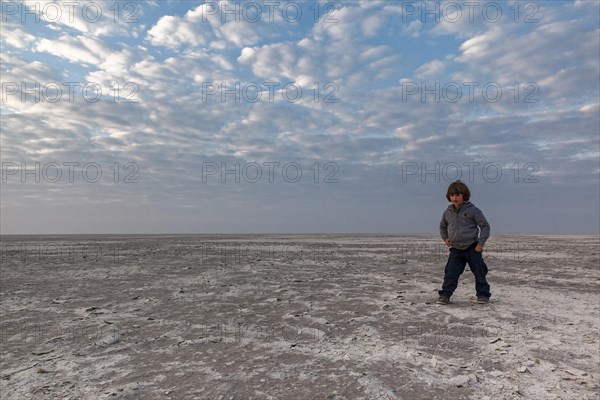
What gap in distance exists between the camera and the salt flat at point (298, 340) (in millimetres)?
3439

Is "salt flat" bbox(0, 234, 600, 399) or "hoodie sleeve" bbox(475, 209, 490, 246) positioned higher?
"hoodie sleeve" bbox(475, 209, 490, 246)

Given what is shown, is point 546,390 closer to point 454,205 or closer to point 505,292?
point 454,205

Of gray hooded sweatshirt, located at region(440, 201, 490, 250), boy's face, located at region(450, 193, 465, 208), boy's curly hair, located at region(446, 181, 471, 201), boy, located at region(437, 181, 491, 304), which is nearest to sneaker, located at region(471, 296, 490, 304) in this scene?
boy, located at region(437, 181, 491, 304)

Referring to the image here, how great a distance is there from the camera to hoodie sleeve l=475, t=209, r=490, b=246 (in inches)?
266

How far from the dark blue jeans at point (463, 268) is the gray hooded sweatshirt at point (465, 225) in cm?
14

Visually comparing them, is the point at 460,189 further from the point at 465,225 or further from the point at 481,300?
the point at 481,300

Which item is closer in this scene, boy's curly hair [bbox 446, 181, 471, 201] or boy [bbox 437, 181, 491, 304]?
A: boy [bbox 437, 181, 491, 304]

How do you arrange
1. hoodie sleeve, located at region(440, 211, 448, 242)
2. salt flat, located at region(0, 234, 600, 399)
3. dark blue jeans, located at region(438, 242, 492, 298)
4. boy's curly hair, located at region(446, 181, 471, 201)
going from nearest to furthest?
salt flat, located at region(0, 234, 600, 399)
dark blue jeans, located at region(438, 242, 492, 298)
boy's curly hair, located at region(446, 181, 471, 201)
hoodie sleeve, located at region(440, 211, 448, 242)

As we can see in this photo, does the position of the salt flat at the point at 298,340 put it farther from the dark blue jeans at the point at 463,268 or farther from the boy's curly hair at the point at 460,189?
the boy's curly hair at the point at 460,189

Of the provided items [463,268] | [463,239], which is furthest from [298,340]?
[463,239]

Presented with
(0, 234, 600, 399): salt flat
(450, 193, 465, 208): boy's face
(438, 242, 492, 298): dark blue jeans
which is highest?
(450, 193, 465, 208): boy's face

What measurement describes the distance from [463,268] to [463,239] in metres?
0.53

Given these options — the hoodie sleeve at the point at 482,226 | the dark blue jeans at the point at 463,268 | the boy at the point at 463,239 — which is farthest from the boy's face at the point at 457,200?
the dark blue jeans at the point at 463,268

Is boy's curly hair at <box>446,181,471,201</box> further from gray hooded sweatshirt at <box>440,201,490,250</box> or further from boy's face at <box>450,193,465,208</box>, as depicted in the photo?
gray hooded sweatshirt at <box>440,201,490,250</box>
